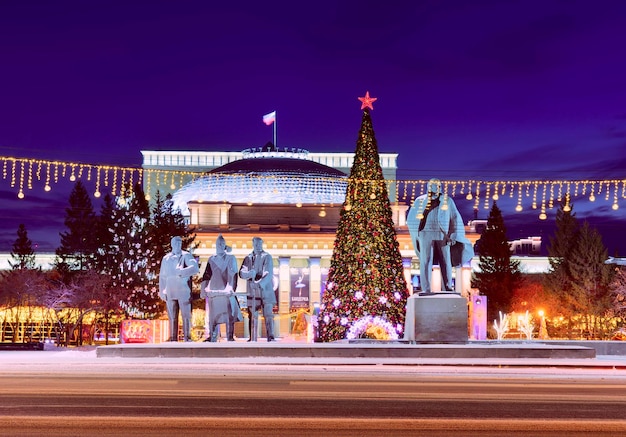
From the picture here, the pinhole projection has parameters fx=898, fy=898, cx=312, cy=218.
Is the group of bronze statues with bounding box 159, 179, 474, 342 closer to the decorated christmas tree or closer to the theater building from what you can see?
the decorated christmas tree

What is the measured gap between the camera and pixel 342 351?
2447cm

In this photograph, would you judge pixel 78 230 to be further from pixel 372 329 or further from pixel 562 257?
pixel 372 329

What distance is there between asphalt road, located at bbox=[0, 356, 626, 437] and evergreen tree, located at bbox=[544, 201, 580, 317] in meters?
50.5

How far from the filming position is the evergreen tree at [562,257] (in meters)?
68.3

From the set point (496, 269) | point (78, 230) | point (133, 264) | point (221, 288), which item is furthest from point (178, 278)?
point (78, 230)

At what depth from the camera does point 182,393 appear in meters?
13.9

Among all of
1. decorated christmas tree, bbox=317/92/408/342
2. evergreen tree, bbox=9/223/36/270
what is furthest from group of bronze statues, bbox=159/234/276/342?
evergreen tree, bbox=9/223/36/270

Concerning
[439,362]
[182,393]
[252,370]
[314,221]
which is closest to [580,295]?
[314,221]

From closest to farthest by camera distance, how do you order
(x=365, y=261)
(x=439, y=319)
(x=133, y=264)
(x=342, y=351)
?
(x=342, y=351)
(x=439, y=319)
(x=365, y=261)
(x=133, y=264)

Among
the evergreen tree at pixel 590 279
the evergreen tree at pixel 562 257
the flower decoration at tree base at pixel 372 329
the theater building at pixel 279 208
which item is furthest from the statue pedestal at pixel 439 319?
the theater building at pixel 279 208

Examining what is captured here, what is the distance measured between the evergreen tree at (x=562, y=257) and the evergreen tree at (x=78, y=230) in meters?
38.7

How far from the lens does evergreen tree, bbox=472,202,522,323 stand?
71.6 metres

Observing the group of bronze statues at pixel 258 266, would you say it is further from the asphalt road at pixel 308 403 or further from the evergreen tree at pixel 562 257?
the evergreen tree at pixel 562 257

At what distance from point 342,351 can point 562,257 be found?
167 ft
